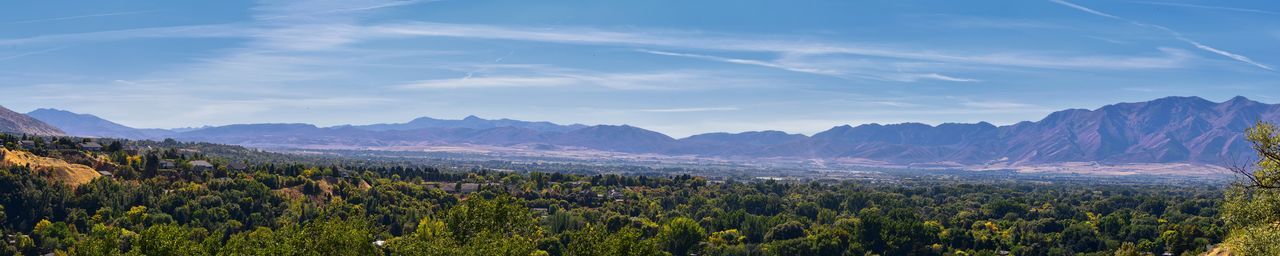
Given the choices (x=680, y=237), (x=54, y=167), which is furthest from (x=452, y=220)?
(x=54, y=167)

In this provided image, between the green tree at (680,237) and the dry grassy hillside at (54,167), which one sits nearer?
the green tree at (680,237)

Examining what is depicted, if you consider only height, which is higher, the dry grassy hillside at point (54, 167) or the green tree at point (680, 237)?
the dry grassy hillside at point (54, 167)

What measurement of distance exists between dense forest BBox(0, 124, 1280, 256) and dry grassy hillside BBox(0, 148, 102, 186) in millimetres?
425

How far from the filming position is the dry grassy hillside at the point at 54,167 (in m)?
110

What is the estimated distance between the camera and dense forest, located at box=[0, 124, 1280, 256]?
2734 inches

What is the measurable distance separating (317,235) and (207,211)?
43728mm

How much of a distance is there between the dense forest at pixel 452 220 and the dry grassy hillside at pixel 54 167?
42cm

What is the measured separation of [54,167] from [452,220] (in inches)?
2483

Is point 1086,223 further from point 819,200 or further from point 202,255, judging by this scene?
point 202,255

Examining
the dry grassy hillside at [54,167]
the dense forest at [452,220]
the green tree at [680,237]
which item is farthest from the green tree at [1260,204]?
the dry grassy hillside at [54,167]

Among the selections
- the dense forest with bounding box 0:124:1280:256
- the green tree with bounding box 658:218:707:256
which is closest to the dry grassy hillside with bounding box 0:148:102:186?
the dense forest with bounding box 0:124:1280:256

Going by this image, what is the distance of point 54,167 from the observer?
112250mm

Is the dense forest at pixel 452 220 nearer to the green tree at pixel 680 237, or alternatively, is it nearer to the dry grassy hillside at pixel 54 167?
the green tree at pixel 680 237

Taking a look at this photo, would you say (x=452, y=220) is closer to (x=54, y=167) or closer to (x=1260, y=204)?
(x=1260, y=204)
